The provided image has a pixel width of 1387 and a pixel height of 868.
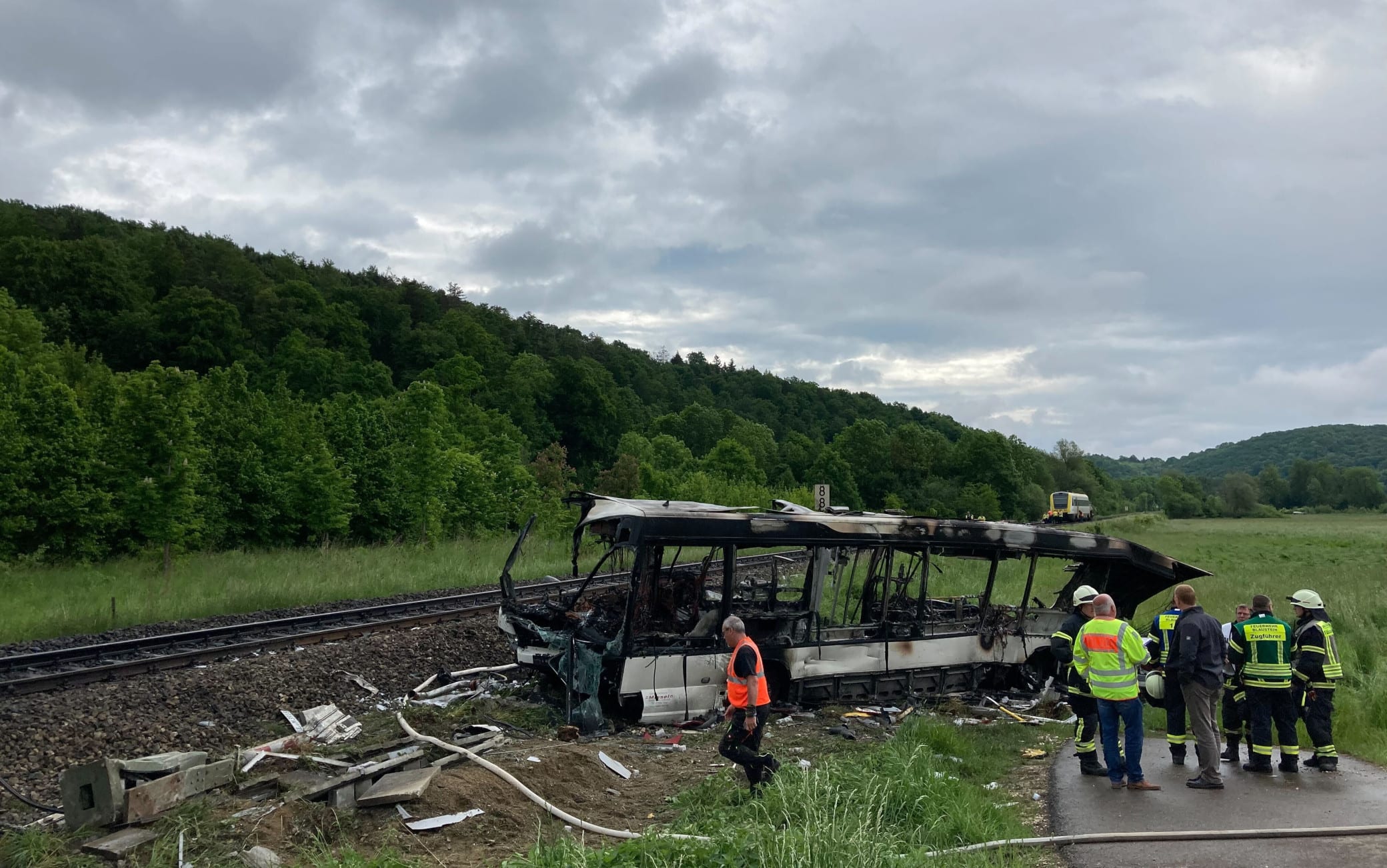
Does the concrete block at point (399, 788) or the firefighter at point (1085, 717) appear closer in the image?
the concrete block at point (399, 788)

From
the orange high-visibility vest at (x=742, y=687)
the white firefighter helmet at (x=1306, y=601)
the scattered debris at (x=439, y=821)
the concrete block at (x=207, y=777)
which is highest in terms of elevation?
the white firefighter helmet at (x=1306, y=601)

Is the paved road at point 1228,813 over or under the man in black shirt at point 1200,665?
under

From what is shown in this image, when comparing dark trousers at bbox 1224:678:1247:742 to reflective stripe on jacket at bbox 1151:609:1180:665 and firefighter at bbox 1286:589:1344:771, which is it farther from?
reflective stripe on jacket at bbox 1151:609:1180:665

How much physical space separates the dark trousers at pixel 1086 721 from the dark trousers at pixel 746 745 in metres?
2.87

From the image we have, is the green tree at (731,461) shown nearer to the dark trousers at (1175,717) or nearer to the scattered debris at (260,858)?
the dark trousers at (1175,717)

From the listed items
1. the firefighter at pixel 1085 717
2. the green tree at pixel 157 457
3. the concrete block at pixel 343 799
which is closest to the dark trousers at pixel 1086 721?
the firefighter at pixel 1085 717

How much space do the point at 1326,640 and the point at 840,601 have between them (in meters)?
4.85

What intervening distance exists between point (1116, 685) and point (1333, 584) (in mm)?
19216

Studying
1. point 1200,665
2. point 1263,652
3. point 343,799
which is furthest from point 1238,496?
point 343,799

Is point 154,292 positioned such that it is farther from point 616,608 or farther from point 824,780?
point 824,780

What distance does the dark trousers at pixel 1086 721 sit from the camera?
812 centimetres

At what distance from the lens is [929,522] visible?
1126 cm

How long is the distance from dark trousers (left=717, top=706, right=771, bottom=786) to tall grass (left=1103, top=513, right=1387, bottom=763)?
5.68 m

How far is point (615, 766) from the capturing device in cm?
821
